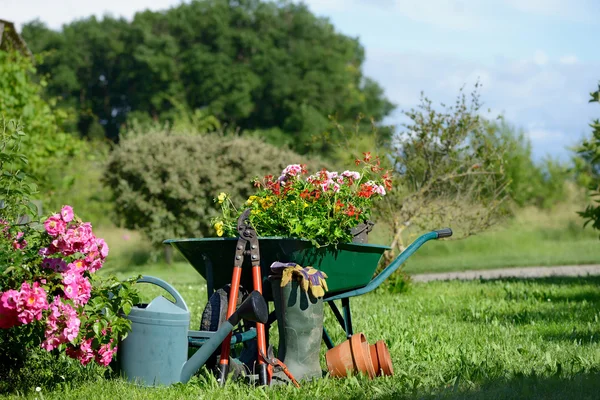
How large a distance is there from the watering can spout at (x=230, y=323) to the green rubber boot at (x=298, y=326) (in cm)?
18

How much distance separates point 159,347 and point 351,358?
3.43ft

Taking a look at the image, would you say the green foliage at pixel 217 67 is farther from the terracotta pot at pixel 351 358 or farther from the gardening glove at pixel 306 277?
the gardening glove at pixel 306 277

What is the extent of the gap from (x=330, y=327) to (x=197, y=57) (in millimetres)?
30225

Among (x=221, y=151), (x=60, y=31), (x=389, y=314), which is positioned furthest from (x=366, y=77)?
(x=389, y=314)

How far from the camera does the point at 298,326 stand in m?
4.12

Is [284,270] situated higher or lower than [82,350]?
higher

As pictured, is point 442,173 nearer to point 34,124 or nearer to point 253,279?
point 253,279

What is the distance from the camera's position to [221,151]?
15273mm

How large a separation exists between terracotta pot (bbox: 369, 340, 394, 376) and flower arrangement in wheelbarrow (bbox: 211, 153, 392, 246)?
2.00 ft

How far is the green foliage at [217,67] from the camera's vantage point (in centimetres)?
3488

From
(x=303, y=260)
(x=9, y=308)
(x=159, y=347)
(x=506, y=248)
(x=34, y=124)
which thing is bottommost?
(x=159, y=347)

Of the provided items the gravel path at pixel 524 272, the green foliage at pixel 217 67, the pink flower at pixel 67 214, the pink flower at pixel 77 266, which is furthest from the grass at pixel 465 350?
the green foliage at pixel 217 67

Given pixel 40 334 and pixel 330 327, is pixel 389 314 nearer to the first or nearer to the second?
pixel 330 327

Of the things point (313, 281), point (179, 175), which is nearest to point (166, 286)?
point (313, 281)
